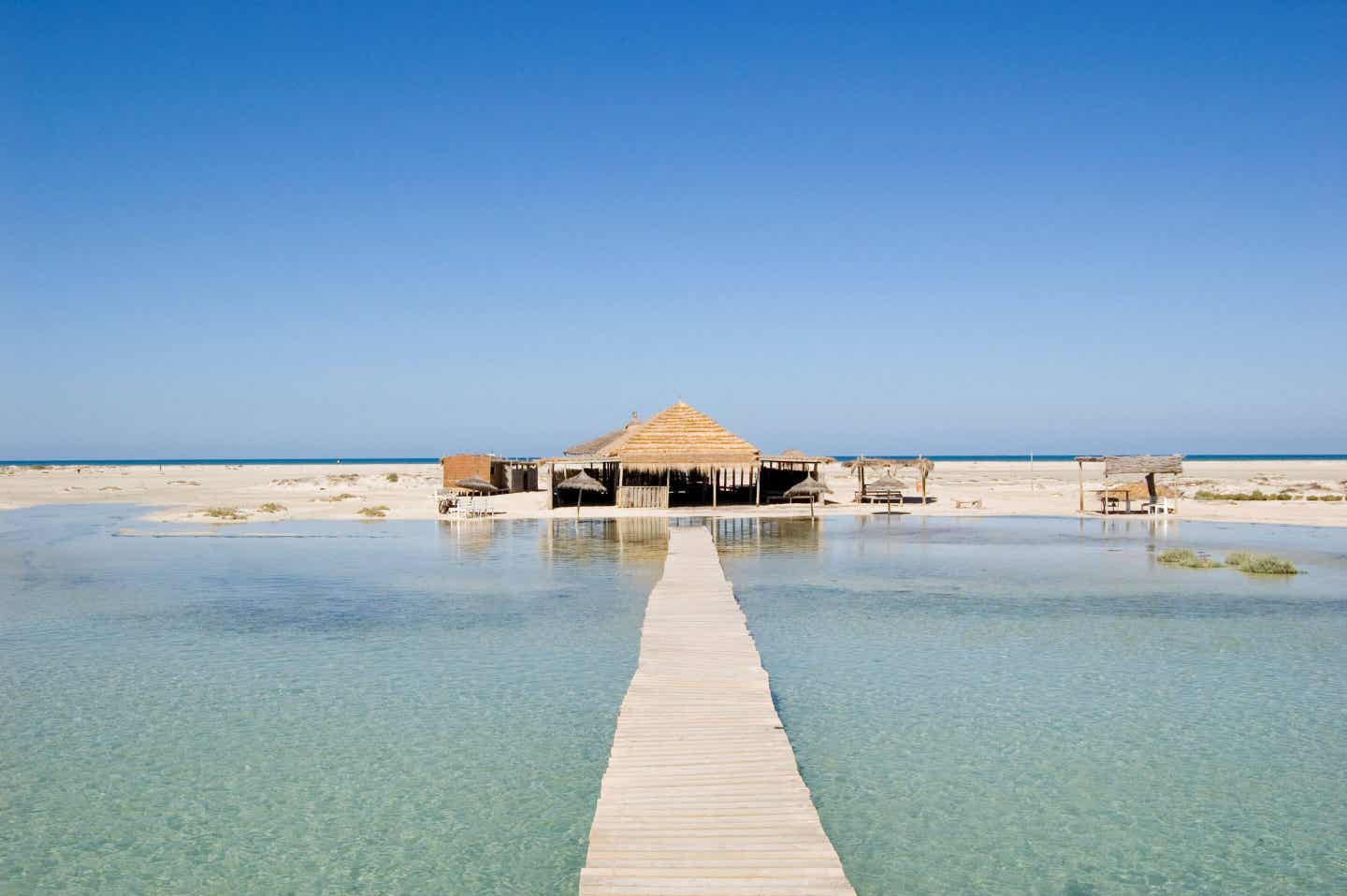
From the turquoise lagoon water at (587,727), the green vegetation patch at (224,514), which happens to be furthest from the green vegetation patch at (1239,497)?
the green vegetation patch at (224,514)

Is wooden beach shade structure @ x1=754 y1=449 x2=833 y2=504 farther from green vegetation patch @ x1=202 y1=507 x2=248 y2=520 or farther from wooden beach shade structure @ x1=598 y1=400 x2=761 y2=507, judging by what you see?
green vegetation patch @ x1=202 y1=507 x2=248 y2=520

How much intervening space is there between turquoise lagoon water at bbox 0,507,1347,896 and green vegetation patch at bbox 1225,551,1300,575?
0.64 meters

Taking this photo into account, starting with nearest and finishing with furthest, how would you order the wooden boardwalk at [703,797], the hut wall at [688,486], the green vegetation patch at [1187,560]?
the wooden boardwalk at [703,797] < the green vegetation patch at [1187,560] < the hut wall at [688,486]

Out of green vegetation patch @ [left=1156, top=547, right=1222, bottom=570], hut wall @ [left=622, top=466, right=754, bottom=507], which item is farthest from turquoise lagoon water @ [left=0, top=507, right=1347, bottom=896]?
hut wall @ [left=622, top=466, right=754, bottom=507]

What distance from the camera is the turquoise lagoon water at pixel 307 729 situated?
232 inches

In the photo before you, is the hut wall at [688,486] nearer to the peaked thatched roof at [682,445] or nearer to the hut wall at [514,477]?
the peaked thatched roof at [682,445]

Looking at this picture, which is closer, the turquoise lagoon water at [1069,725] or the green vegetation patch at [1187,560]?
the turquoise lagoon water at [1069,725]

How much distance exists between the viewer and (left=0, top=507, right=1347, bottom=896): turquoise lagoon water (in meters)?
5.89

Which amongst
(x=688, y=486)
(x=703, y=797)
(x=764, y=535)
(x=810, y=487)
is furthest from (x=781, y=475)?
(x=703, y=797)

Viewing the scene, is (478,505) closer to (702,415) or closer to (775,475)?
(702,415)

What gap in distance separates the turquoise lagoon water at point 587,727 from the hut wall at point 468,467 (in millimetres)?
20697

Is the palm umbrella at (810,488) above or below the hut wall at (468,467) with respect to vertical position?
below

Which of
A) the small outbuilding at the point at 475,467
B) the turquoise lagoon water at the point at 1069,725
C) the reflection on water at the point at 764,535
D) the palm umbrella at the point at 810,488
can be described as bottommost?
the turquoise lagoon water at the point at 1069,725

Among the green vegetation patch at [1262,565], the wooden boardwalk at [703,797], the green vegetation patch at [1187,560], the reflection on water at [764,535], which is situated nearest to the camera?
the wooden boardwalk at [703,797]
